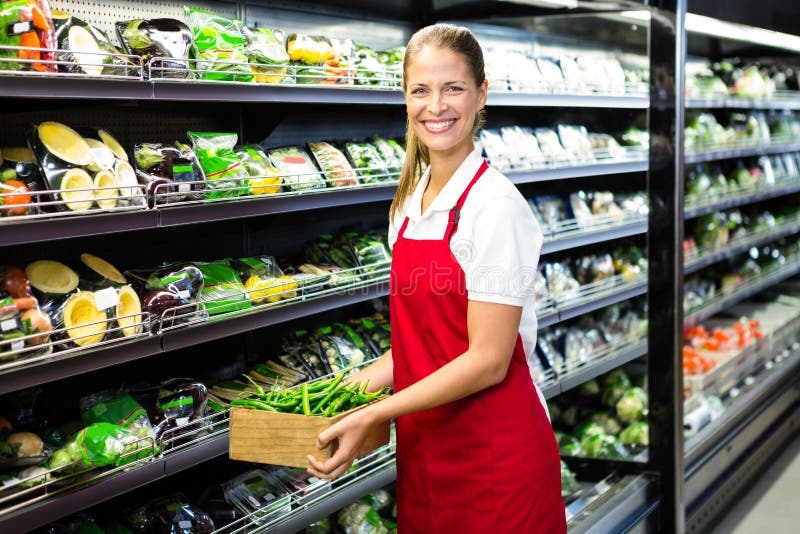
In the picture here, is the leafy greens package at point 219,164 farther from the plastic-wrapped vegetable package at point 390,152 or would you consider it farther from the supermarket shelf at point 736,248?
the supermarket shelf at point 736,248

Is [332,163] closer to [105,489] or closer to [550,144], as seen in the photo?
[105,489]

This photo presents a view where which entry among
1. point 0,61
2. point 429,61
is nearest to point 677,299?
point 429,61

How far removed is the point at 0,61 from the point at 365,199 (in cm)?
122

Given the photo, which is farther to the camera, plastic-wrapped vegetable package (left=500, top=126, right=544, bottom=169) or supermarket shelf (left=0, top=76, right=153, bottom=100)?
plastic-wrapped vegetable package (left=500, top=126, right=544, bottom=169)

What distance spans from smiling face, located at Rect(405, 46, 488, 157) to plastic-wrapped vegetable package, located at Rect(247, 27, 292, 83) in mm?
652

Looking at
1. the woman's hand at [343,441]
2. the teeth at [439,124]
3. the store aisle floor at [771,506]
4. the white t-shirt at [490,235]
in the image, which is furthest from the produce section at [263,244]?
the teeth at [439,124]

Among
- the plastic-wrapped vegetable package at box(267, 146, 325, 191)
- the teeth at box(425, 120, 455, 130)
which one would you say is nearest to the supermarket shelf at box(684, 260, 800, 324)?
the plastic-wrapped vegetable package at box(267, 146, 325, 191)

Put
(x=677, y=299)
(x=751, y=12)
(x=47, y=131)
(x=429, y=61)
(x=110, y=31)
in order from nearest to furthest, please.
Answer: (x=429, y=61), (x=47, y=131), (x=110, y=31), (x=677, y=299), (x=751, y=12)

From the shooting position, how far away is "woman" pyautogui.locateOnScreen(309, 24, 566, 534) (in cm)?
186

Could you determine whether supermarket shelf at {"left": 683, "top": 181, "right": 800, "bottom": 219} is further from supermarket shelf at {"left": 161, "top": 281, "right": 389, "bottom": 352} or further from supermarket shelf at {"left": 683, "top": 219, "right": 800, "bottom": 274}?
supermarket shelf at {"left": 161, "top": 281, "right": 389, "bottom": 352}

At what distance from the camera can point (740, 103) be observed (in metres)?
4.85

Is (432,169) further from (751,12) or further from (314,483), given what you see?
(751,12)

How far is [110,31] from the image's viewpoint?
2.55 meters

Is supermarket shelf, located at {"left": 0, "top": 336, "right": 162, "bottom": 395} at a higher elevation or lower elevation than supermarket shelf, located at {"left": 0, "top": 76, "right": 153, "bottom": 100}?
lower
